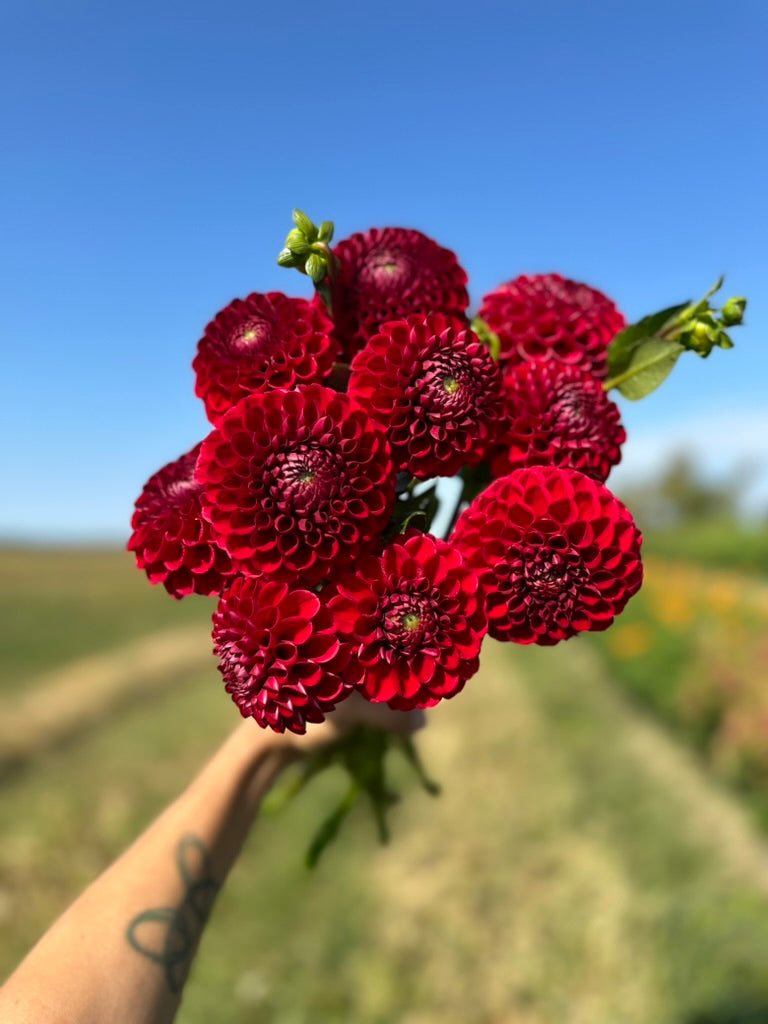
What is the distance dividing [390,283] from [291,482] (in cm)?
48

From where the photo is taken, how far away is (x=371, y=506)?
121 centimetres

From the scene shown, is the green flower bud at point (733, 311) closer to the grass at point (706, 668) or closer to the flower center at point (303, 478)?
the flower center at point (303, 478)

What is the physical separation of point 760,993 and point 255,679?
3.81 m

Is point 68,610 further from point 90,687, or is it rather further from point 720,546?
point 720,546

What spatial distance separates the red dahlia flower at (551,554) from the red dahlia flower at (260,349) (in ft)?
1.24

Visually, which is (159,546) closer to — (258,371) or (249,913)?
(258,371)

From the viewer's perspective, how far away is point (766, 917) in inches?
170

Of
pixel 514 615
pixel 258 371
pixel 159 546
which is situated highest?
pixel 258 371

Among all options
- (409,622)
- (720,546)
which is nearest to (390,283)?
(409,622)

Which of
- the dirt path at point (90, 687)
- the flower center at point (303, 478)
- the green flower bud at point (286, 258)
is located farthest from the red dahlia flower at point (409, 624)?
the dirt path at point (90, 687)

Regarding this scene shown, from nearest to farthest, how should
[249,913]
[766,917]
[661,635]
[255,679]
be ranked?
[255,679] → [766,917] → [249,913] → [661,635]

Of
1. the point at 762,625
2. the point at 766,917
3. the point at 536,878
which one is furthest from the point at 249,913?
the point at 762,625

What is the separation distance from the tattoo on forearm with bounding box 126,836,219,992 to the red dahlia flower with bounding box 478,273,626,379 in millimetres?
1331

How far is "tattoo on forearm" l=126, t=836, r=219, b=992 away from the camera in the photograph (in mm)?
1671
